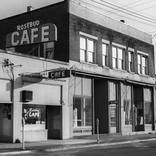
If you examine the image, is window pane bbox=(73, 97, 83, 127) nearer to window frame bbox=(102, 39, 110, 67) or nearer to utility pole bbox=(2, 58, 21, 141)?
window frame bbox=(102, 39, 110, 67)

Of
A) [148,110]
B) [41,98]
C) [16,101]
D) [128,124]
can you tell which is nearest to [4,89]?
[16,101]

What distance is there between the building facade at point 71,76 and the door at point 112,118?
0.08m

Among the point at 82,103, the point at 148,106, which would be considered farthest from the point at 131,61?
the point at 82,103

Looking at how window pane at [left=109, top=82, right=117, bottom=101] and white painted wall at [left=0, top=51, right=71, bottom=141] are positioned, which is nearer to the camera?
white painted wall at [left=0, top=51, right=71, bottom=141]

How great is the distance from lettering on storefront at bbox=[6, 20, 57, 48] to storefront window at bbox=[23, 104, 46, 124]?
4453mm

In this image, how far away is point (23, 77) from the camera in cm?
2211

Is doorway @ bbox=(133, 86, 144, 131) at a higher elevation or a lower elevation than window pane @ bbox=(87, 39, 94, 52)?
lower

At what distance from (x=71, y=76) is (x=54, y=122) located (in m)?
3.44

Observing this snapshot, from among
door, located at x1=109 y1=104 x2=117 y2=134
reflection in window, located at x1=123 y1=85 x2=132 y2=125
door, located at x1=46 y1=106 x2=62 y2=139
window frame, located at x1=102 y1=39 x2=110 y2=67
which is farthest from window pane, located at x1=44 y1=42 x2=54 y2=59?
reflection in window, located at x1=123 y1=85 x2=132 y2=125

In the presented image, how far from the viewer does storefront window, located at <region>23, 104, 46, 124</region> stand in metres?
23.0

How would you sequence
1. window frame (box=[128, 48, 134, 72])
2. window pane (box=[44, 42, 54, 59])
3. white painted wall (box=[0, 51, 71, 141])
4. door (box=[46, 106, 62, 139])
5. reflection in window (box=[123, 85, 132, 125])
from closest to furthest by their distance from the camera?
white painted wall (box=[0, 51, 71, 141]) < door (box=[46, 106, 62, 139]) < window pane (box=[44, 42, 54, 59]) < reflection in window (box=[123, 85, 132, 125]) < window frame (box=[128, 48, 134, 72])

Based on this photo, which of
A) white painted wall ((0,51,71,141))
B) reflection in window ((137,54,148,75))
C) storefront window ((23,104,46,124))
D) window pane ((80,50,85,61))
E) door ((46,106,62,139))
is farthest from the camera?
reflection in window ((137,54,148,75))

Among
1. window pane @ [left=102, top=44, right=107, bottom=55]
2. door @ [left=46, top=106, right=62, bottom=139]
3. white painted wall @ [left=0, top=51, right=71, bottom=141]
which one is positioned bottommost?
door @ [left=46, top=106, right=62, bottom=139]

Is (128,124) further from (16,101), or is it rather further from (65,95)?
(16,101)
